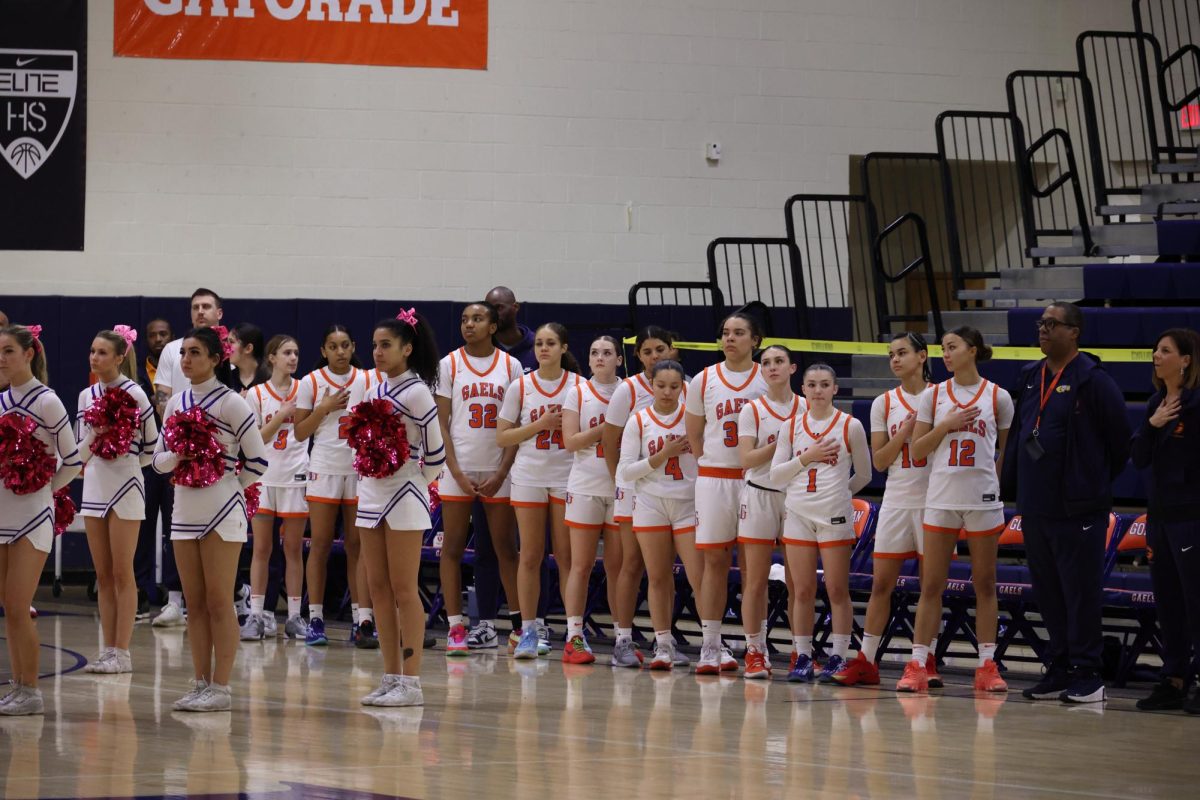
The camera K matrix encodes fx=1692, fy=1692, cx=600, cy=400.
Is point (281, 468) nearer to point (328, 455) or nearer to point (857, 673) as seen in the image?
point (328, 455)

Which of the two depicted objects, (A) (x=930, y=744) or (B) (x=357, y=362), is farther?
(B) (x=357, y=362)

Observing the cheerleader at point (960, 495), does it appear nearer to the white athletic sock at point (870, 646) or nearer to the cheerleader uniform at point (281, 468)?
→ the white athletic sock at point (870, 646)

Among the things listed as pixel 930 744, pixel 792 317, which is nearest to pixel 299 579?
pixel 930 744

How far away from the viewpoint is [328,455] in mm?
10289

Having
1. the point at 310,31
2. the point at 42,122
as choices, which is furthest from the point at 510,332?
the point at 42,122

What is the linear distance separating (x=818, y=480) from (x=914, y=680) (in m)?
1.13

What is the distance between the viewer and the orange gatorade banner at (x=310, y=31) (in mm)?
14070

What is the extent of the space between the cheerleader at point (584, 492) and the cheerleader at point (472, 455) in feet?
1.42

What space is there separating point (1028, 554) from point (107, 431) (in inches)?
181

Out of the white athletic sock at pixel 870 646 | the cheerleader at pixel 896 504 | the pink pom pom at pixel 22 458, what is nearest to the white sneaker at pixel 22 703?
the pink pom pom at pixel 22 458

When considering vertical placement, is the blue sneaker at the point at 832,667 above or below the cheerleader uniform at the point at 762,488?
below

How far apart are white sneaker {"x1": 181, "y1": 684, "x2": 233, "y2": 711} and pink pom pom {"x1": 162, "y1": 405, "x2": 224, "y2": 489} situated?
89 centimetres

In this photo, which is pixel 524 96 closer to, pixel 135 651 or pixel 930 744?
pixel 135 651

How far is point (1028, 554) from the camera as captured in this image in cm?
855
